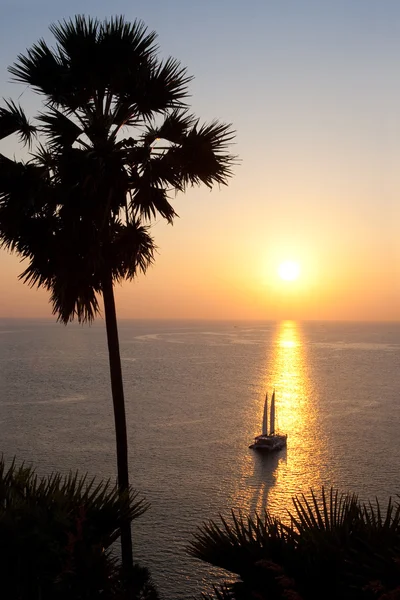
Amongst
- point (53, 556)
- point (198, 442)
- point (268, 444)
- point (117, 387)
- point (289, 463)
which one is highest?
point (117, 387)

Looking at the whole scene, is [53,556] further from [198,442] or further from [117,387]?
[198,442]

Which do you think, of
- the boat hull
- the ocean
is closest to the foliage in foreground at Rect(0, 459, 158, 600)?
the ocean

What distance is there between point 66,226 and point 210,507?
185ft

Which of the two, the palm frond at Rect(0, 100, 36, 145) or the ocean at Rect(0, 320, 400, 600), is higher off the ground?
the palm frond at Rect(0, 100, 36, 145)

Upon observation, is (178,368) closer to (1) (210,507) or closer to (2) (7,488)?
(1) (210,507)

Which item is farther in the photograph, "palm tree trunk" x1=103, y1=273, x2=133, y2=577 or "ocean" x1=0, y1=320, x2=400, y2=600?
"ocean" x1=0, y1=320, x2=400, y2=600

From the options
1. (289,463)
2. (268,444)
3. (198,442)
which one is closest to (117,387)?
(289,463)

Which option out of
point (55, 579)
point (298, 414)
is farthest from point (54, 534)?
point (298, 414)

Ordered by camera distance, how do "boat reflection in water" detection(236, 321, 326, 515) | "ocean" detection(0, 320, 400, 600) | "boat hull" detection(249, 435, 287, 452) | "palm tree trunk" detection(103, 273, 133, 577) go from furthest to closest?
"boat hull" detection(249, 435, 287, 452) → "boat reflection in water" detection(236, 321, 326, 515) → "ocean" detection(0, 320, 400, 600) → "palm tree trunk" detection(103, 273, 133, 577)

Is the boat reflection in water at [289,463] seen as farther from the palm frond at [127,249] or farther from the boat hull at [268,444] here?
the palm frond at [127,249]

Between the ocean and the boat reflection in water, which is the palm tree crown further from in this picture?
the boat reflection in water

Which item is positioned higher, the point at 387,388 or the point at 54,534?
the point at 54,534

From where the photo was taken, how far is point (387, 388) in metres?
150

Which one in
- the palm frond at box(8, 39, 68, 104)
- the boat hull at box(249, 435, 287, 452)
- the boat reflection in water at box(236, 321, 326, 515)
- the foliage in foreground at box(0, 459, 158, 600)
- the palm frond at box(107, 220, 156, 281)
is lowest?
the boat reflection in water at box(236, 321, 326, 515)
